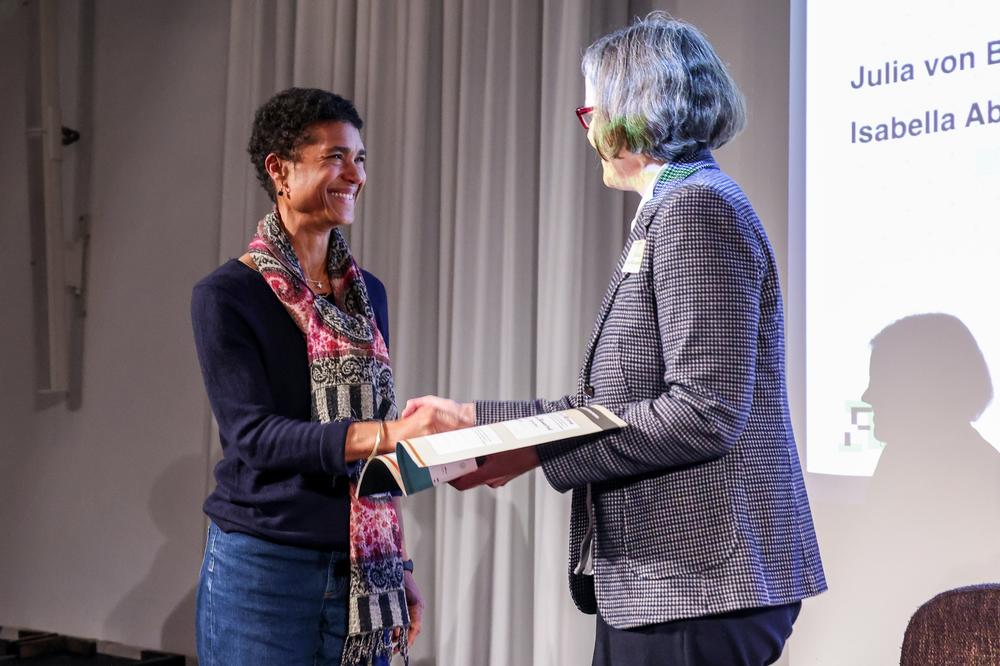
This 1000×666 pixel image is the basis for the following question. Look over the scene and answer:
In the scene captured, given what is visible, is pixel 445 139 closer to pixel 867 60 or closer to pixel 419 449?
pixel 867 60

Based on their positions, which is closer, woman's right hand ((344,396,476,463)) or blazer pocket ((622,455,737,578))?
blazer pocket ((622,455,737,578))

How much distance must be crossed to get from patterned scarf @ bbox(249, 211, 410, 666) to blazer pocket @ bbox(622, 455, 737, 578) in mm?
687

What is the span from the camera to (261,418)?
188 centimetres

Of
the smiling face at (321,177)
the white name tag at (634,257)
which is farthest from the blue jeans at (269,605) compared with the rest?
the white name tag at (634,257)

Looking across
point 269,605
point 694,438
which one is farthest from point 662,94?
point 269,605

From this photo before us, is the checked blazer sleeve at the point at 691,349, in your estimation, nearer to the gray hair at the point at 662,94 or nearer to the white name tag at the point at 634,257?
the white name tag at the point at 634,257

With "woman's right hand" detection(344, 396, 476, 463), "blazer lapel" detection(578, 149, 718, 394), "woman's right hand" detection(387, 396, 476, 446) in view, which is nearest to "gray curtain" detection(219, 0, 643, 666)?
"woman's right hand" detection(344, 396, 476, 463)

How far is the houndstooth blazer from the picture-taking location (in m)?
1.33

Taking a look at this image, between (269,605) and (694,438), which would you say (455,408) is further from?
(269,605)

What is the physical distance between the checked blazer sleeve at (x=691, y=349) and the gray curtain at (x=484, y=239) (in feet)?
5.96

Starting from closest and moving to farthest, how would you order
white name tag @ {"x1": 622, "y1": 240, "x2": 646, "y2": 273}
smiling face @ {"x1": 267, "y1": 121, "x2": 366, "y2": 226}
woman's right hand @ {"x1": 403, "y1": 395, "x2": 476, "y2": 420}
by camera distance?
white name tag @ {"x1": 622, "y1": 240, "x2": 646, "y2": 273} < woman's right hand @ {"x1": 403, "y1": 395, "x2": 476, "y2": 420} < smiling face @ {"x1": 267, "y1": 121, "x2": 366, "y2": 226}

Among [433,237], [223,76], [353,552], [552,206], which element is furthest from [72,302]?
[353,552]

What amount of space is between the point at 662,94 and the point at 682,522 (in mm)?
626

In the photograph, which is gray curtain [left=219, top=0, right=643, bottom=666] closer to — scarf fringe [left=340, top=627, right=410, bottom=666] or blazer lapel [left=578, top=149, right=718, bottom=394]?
scarf fringe [left=340, top=627, right=410, bottom=666]
